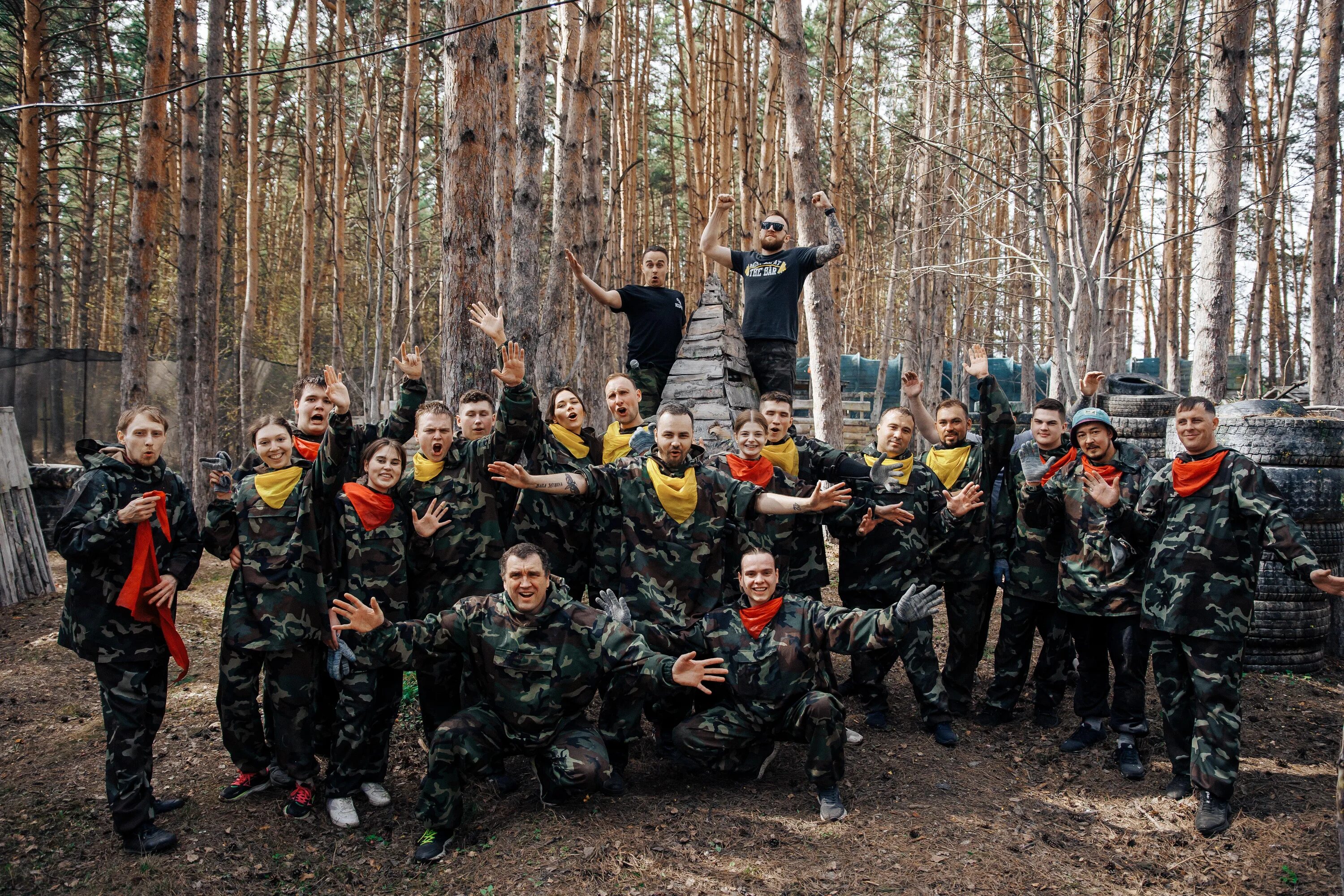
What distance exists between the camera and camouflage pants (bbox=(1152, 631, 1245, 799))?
4.10m

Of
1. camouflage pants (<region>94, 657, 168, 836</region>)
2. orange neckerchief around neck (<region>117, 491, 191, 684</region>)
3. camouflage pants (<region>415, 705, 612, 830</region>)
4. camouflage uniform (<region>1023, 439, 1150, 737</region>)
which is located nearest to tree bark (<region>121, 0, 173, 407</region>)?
orange neckerchief around neck (<region>117, 491, 191, 684</region>)

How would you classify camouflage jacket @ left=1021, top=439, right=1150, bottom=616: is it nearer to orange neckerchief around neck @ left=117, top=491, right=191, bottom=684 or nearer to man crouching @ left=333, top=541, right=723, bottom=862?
man crouching @ left=333, top=541, right=723, bottom=862

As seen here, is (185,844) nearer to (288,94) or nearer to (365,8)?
(365,8)

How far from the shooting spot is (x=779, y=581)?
16.8 ft

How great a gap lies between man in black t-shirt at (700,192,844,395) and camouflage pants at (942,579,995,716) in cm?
191

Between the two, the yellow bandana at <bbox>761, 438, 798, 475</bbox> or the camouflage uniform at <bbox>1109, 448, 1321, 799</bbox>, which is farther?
the yellow bandana at <bbox>761, 438, 798, 475</bbox>

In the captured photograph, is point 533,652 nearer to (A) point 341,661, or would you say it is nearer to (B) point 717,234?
(A) point 341,661

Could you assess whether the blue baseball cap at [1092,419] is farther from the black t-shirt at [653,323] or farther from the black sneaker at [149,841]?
the black sneaker at [149,841]

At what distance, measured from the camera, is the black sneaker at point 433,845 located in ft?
12.7

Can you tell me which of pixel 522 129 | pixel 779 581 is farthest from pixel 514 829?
pixel 522 129

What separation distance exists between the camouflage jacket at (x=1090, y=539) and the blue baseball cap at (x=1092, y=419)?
0.73 ft

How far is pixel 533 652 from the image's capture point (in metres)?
4.16

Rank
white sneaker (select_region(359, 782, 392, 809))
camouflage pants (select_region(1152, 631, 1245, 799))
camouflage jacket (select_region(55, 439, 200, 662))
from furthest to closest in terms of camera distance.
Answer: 1. white sneaker (select_region(359, 782, 392, 809))
2. camouflage pants (select_region(1152, 631, 1245, 799))
3. camouflage jacket (select_region(55, 439, 200, 662))

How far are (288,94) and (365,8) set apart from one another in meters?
3.75
